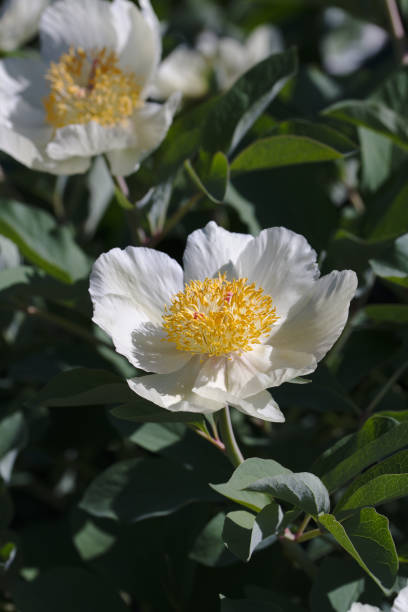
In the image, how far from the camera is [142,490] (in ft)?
3.09

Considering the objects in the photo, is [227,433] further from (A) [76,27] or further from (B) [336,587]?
(A) [76,27]

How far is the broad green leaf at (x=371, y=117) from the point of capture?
103 cm

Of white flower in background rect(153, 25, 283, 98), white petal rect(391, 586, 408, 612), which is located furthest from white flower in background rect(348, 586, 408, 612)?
white flower in background rect(153, 25, 283, 98)

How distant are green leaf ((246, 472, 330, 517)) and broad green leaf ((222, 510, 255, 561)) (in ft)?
0.17

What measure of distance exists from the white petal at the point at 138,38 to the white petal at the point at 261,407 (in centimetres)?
55

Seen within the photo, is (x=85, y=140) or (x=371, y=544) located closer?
(x=371, y=544)

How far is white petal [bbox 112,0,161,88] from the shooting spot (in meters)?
1.07

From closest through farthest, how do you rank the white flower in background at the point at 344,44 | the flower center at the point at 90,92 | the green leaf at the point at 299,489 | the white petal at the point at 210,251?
1. the green leaf at the point at 299,489
2. the white petal at the point at 210,251
3. the flower center at the point at 90,92
4. the white flower in background at the point at 344,44

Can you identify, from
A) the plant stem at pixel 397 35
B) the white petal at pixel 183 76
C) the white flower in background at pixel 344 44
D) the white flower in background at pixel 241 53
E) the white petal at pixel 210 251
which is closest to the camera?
the white petal at pixel 210 251

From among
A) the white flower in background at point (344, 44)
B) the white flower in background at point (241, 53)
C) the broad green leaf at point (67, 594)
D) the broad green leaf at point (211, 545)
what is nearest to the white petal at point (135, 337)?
the broad green leaf at point (211, 545)

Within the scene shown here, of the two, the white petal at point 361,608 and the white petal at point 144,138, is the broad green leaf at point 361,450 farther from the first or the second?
the white petal at point 144,138

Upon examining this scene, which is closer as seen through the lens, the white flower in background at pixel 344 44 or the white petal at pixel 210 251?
the white petal at pixel 210 251

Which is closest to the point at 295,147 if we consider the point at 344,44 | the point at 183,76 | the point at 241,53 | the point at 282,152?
the point at 282,152

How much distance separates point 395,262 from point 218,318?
23 centimetres
